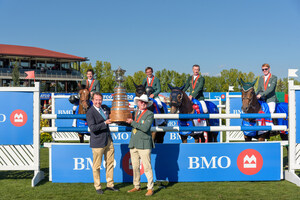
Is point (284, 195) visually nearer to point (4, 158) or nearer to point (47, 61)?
point (4, 158)

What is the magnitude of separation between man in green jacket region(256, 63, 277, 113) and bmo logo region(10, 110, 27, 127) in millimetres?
5619

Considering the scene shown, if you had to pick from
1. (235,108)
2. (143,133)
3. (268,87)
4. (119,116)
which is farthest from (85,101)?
(235,108)

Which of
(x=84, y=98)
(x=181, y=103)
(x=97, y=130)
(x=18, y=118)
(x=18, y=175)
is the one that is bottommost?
(x=18, y=175)

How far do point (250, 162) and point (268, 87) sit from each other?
2501 mm

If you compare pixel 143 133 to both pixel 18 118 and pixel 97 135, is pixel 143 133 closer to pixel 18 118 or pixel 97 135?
pixel 97 135

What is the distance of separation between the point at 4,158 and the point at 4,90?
1442mm

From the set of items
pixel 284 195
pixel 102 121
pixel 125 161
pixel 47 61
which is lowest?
pixel 284 195

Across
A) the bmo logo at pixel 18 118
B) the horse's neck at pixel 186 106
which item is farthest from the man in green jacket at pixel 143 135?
the bmo logo at pixel 18 118

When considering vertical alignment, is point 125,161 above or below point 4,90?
below

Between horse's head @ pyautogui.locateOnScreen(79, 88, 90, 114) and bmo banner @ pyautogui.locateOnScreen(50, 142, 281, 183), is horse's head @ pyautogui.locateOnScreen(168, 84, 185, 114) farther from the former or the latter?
horse's head @ pyautogui.locateOnScreen(79, 88, 90, 114)

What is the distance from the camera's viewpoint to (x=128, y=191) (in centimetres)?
577

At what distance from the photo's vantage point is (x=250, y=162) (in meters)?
6.54

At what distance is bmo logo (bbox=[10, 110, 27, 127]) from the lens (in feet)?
→ 21.7

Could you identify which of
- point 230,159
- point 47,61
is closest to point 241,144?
point 230,159
